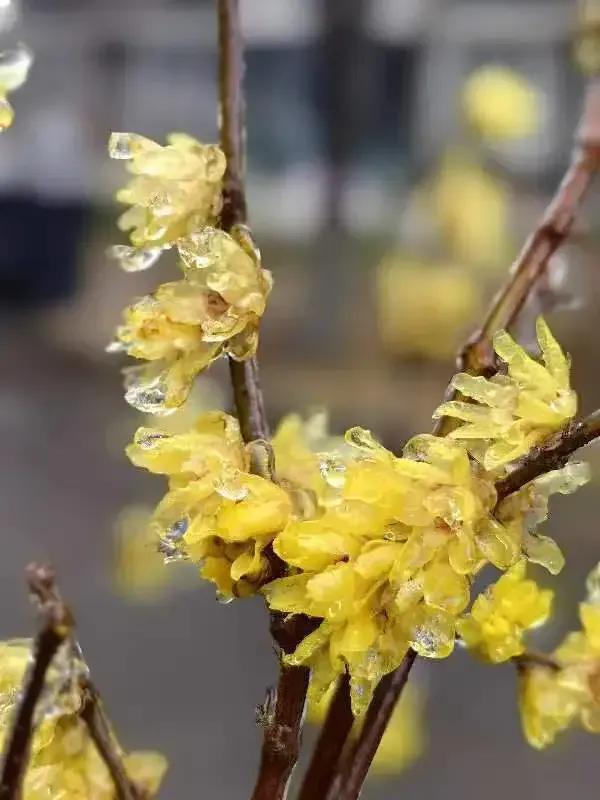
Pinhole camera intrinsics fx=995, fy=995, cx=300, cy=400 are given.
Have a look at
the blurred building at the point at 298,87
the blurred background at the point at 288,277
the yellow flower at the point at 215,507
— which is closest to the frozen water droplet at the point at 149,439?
the yellow flower at the point at 215,507

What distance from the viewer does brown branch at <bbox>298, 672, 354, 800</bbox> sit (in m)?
0.27

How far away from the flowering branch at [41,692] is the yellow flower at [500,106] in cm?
97

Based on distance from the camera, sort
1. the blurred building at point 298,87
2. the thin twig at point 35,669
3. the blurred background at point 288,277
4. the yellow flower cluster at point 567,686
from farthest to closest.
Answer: the blurred building at point 298,87 < the blurred background at point 288,277 < the yellow flower cluster at point 567,686 < the thin twig at point 35,669

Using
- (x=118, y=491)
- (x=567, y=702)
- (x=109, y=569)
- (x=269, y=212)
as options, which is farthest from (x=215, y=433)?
(x=269, y=212)

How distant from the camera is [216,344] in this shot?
0.25m

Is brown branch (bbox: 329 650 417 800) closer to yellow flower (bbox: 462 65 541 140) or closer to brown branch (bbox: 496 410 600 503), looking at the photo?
brown branch (bbox: 496 410 600 503)

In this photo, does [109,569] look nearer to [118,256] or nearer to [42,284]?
[42,284]

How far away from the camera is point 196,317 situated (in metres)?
0.25

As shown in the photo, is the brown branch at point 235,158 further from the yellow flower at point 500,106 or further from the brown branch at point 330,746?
the yellow flower at point 500,106

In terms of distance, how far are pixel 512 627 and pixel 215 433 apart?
0.34ft

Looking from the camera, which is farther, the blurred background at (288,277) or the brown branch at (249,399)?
the blurred background at (288,277)

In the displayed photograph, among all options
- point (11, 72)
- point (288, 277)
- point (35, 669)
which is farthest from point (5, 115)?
point (288, 277)

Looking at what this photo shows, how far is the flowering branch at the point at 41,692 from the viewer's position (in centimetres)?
18

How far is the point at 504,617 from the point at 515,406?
0.27ft
